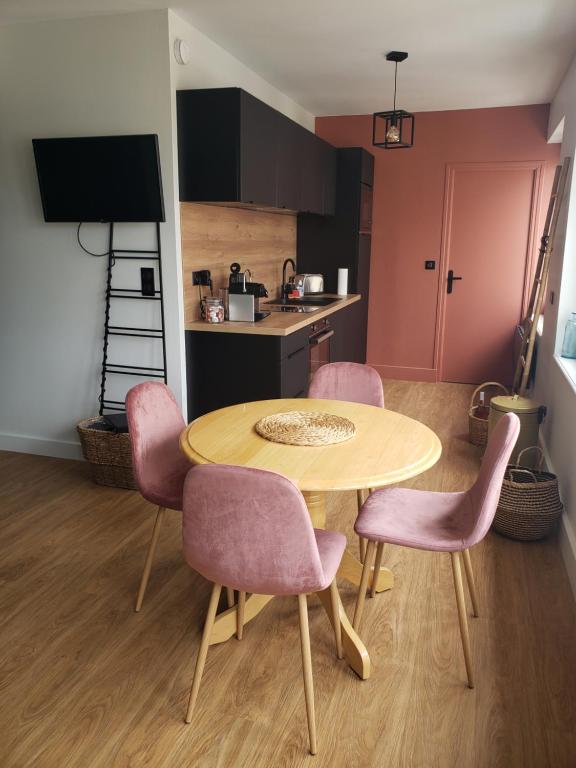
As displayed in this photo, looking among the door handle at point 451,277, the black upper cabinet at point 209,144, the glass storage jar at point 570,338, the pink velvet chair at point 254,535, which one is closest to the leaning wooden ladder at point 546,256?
the glass storage jar at point 570,338

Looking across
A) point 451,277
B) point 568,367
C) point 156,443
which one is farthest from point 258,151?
point 451,277

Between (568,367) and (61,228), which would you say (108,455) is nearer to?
(61,228)

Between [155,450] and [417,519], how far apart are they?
1.06 meters

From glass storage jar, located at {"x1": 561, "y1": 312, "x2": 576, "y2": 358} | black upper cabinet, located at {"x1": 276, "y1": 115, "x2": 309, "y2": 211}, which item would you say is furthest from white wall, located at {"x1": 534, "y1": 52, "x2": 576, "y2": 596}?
black upper cabinet, located at {"x1": 276, "y1": 115, "x2": 309, "y2": 211}

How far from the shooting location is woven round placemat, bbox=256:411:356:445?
2213 mm

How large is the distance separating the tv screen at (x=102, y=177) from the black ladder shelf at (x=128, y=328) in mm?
140

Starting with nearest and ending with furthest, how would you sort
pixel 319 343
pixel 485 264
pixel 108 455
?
pixel 108 455, pixel 319 343, pixel 485 264

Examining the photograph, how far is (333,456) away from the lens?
209cm

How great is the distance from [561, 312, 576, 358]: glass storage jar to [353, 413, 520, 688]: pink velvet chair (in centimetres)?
169

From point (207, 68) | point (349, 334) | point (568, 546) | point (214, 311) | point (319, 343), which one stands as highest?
point (207, 68)

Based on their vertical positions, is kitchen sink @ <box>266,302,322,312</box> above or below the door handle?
below

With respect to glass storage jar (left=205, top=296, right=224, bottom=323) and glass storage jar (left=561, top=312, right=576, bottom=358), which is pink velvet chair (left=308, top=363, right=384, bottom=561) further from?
glass storage jar (left=561, top=312, right=576, bottom=358)

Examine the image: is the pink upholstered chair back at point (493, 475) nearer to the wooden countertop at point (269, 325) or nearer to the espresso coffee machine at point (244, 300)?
the wooden countertop at point (269, 325)

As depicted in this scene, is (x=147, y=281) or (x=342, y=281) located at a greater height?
(x=147, y=281)
